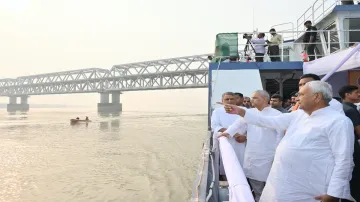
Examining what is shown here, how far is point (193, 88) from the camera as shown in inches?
2795

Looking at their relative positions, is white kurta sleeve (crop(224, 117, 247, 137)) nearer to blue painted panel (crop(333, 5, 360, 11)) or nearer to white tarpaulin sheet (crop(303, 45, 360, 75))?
white tarpaulin sheet (crop(303, 45, 360, 75))

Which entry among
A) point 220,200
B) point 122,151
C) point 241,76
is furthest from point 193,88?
point 220,200

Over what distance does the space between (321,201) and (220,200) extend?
149 centimetres

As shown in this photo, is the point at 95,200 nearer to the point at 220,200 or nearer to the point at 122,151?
the point at 220,200

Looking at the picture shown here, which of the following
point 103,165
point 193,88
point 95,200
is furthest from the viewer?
point 193,88

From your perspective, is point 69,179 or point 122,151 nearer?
point 69,179

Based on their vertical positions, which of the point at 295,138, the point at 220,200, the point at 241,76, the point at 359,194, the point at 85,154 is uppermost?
the point at 241,76

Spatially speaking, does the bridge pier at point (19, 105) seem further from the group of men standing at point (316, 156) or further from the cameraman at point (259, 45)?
the group of men standing at point (316, 156)

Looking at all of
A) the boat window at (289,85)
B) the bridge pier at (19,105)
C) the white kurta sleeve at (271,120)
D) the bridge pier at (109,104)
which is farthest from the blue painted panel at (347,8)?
the bridge pier at (19,105)

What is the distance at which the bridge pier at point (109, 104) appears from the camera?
269 ft

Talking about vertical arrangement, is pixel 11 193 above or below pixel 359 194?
below

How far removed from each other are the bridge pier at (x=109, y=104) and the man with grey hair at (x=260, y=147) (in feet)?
264

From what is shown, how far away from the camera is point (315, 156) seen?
7.79 ft

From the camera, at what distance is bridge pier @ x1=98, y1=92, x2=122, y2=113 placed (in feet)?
269
